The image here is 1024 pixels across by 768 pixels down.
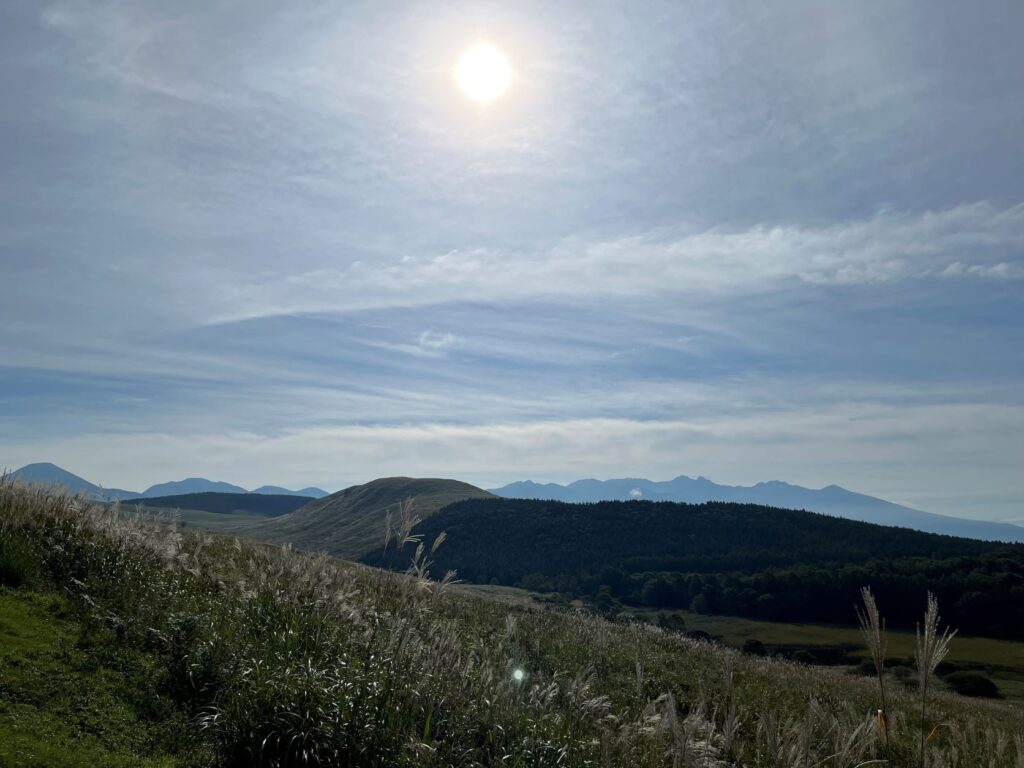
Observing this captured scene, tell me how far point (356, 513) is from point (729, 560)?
80205mm

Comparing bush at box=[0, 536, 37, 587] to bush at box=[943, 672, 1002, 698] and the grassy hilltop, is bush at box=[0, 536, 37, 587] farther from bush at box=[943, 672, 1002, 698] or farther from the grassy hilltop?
bush at box=[943, 672, 1002, 698]

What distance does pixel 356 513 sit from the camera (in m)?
148

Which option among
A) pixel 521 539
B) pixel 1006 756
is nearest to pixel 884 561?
pixel 521 539

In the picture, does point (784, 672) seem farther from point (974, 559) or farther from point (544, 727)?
point (974, 559)

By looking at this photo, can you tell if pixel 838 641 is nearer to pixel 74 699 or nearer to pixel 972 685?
pixel 972 685

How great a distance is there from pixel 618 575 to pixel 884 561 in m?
38.7

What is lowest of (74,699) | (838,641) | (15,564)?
(838,641)

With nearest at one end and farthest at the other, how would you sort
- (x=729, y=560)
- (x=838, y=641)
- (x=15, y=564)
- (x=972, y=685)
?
(x=15, y=564)
(x=972, y=685)
(x=838, y=641)
(x=729, y=560)

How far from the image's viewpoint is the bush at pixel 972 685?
35.6 metres

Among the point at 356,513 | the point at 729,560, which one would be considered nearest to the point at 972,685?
the point at 729,560

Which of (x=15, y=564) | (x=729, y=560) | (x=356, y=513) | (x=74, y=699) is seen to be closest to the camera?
(x=74, y=699)

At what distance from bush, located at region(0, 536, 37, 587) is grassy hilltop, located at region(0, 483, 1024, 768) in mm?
25

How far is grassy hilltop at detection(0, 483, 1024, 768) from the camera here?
19.3ft

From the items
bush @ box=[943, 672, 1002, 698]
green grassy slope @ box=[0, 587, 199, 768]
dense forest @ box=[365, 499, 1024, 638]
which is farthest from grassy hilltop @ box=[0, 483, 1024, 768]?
dense forest @ box=[365, 499, 1024, 638]
